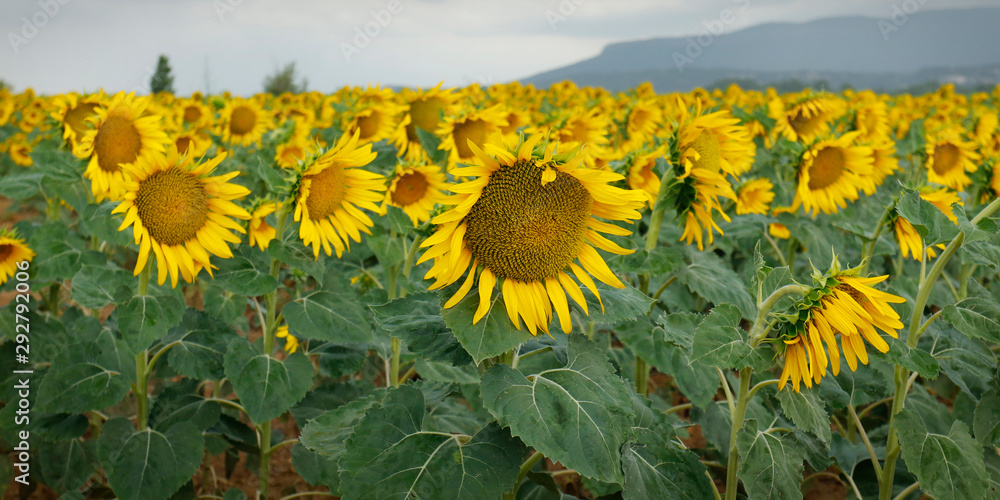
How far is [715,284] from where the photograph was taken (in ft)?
8.26

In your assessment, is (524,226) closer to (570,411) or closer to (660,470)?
(570,411)

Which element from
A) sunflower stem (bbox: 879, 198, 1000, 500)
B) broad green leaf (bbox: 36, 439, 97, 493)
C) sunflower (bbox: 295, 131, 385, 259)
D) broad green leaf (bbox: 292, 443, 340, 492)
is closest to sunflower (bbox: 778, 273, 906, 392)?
sunflower stem (bbox: 879, 198, 1000, 500)

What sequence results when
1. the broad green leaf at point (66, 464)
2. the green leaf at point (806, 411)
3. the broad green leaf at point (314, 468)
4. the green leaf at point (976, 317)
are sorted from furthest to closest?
the broad green leaf at point (66, 464) → the broad green leaf at point (314, 468) → the green leaf at point (976, 317) → the green leaf at point (806, 411)

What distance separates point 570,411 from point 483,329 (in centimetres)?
28

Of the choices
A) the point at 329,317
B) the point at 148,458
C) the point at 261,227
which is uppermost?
the point at 261,227

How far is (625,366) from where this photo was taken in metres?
3.12

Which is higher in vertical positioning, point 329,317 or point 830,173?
point 830,173

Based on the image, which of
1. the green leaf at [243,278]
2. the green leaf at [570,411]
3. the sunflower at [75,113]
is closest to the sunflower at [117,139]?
the sunflower at [75,113]

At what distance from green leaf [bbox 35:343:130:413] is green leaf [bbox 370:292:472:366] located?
4.26 feet

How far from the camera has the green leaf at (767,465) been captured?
1.70 meters

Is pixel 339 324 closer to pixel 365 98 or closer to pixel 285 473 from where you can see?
pixel 285 473

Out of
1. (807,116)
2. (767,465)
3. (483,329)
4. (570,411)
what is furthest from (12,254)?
(807,116)

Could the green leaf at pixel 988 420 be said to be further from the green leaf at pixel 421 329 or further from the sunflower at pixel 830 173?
the green leaf at pixel 421 329

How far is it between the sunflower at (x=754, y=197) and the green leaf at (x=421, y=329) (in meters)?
2.67
